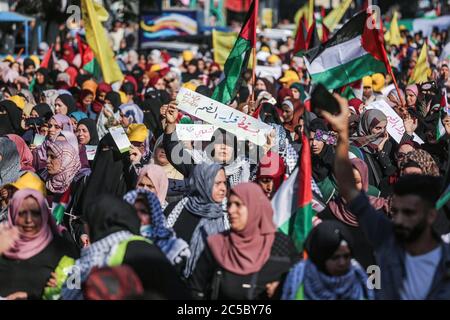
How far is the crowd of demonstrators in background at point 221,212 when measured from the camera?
190 inches

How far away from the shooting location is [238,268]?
528cm

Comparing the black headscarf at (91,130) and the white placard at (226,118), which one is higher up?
the white placard at (226,118)

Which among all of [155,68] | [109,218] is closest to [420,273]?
[109,218]

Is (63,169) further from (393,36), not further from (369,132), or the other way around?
(393,36)

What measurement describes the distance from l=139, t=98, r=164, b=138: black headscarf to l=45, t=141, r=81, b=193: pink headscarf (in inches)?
120

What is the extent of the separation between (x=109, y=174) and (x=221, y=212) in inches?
81.7

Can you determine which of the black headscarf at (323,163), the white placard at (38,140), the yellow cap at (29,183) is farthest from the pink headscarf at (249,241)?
the white placard at (38,140)

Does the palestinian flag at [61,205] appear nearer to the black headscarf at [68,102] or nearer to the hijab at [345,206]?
the hijab at [345,206]

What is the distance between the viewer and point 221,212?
6.41 m

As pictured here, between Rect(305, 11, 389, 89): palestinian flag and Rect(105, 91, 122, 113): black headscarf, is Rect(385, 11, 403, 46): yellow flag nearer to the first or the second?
Rect(105, 91, 122, 113): black headscarf

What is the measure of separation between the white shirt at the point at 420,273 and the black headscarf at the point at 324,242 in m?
0.39

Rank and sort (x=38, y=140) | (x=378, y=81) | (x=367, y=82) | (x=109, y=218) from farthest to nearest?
(x=378, y=81)
(x=367, y=82)
(x=38, y=140)
(x=109, y=218)
